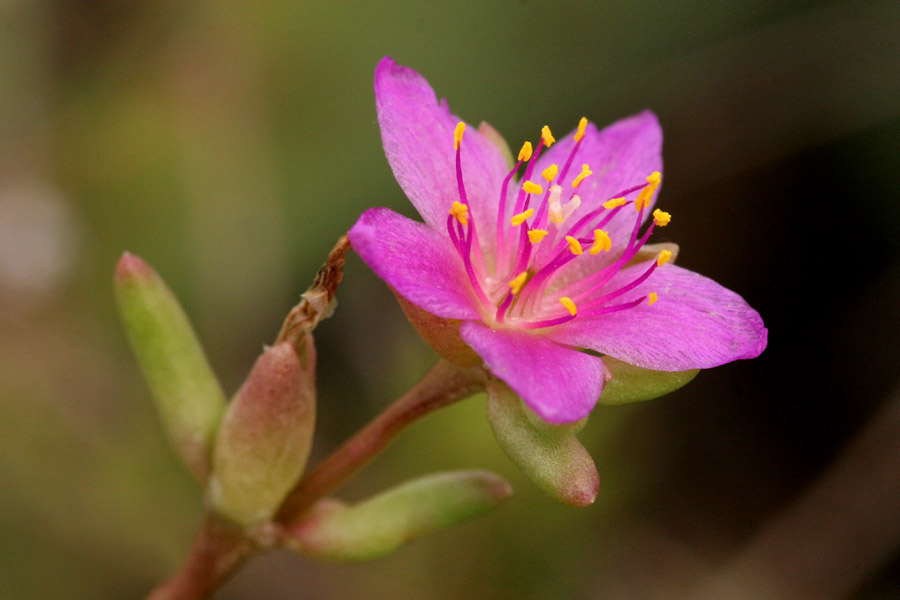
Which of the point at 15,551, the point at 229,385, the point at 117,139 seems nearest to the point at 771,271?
the point at 229,385

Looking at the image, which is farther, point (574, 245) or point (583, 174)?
point (583, 174)

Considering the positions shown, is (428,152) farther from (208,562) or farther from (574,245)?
(208,562)

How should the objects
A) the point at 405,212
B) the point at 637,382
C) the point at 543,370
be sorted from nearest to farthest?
the point at 543,370 → the point at 637,382 → the point at 405,212

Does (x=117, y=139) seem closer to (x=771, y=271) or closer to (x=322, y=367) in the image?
(x=322, y=367)

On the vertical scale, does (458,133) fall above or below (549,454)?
above

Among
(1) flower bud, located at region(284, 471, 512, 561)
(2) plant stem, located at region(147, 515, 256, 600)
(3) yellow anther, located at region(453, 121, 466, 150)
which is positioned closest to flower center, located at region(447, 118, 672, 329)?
(3) yellow anther, located at region(453, 121, 466, 150)

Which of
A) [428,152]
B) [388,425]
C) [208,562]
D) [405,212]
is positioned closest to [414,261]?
[428,152]

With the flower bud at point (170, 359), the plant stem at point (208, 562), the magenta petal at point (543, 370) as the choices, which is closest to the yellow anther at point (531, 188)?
the magenta petal at point (543, 370)
